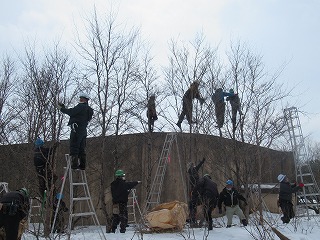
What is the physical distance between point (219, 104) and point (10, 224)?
23.0 feet

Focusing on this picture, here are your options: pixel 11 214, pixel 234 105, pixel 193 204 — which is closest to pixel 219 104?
pixel 234 105

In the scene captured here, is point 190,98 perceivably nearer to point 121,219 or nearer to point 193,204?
point 193,204

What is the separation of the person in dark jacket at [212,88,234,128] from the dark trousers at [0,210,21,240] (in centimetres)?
680

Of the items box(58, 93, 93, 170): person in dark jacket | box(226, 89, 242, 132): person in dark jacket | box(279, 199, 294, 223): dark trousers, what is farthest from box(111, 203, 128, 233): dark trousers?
box(279, 199, 294, 223): dark trousers

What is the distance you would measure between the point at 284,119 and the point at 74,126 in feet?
25.3

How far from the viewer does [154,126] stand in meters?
13.9

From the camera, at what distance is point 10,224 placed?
7137 millimetres

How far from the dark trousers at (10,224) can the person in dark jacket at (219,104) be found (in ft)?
22.3

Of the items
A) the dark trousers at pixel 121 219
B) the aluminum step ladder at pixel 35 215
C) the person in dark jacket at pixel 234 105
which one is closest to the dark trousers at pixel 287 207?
the person in dark jacket at pixel 234 105

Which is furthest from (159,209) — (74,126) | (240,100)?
(240,100)

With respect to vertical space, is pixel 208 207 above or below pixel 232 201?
below

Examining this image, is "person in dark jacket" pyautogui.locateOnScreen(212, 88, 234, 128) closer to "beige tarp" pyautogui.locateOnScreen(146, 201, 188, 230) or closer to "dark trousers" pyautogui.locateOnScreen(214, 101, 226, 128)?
"dark trousers" pyautogui.locateOnScreen(214, 101, 226, 128)

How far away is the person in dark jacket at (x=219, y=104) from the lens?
38.8 ft

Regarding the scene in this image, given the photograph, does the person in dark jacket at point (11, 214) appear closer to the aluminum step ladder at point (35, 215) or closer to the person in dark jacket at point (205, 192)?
the aluminum step ladder at point (35, 215)
